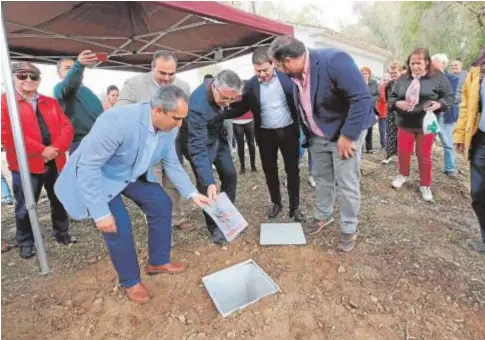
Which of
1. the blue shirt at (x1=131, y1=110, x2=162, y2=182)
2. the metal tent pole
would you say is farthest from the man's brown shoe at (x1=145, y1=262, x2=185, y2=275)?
the metal tent pole

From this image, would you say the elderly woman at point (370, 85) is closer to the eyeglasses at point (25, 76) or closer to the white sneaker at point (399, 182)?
the white sneaker at point (399, 182)

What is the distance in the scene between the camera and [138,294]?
2195 mm

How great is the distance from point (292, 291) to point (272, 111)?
1387 mm

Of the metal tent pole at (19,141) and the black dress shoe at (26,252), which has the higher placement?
the metal tent pole at (19,141)

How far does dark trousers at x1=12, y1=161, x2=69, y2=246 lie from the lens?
2.83 metres

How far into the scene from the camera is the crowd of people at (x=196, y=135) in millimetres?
1920

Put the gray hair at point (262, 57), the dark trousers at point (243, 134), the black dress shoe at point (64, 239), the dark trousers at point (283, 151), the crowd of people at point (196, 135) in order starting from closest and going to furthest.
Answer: the crowd of people at point (196, 135) < the gray hair at point (262, 57) < the dark trousers at point (283, 151) < the black dress shoe at point (64, 239) < the dark trousers at point (243, 134)

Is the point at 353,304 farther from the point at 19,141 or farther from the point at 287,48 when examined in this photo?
the point at 19,141

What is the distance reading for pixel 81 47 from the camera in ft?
15.0

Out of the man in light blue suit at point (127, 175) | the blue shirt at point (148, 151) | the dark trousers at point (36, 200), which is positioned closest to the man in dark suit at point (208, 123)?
the man in light blue suit at point (127, 175)

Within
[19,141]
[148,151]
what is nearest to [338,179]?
[148,151]

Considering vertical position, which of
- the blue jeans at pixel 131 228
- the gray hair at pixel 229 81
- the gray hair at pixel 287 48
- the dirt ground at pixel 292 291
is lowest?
the dirt ground at pixel 292 291

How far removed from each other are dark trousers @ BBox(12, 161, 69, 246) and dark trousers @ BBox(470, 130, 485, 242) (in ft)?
10.8

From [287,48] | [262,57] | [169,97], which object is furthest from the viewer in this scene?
[262,57]
